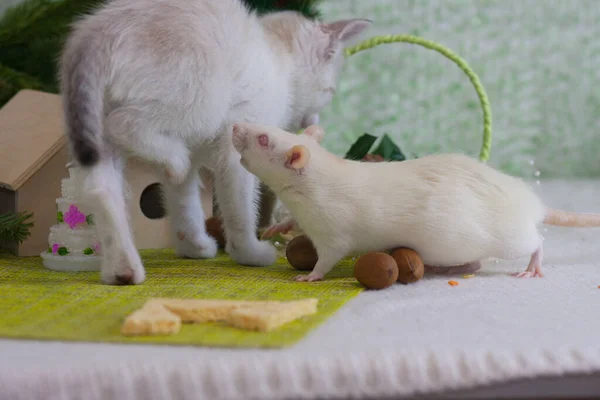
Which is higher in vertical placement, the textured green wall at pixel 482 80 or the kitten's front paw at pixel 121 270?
the textured green wall at pixel 482 80

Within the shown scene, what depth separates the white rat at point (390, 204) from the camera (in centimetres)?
148

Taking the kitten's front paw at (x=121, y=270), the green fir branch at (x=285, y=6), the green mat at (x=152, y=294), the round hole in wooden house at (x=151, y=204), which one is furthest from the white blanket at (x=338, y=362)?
the green fir branch at (x=285, y=6)

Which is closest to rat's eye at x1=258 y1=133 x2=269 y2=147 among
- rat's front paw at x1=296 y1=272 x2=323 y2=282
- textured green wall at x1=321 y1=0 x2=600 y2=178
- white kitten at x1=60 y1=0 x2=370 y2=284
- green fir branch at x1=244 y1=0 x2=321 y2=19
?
white kitten at x1=60 y1=0 x2=370 y2=284

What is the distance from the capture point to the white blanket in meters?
0.91

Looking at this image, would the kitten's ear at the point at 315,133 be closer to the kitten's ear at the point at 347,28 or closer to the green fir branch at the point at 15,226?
the kitten's ear at the point at 347,28

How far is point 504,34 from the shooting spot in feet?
10.2

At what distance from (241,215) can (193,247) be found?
21cm

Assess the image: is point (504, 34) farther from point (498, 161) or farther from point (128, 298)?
point (128, 298)

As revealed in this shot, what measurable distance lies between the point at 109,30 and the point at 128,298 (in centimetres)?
56

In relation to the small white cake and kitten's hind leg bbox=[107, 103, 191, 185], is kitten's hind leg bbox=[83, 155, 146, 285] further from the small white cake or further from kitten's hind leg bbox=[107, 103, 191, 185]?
the small white cake

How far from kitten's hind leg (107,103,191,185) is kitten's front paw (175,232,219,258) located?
40cm

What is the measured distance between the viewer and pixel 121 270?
1460 mm

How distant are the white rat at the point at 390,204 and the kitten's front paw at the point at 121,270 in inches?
12.7

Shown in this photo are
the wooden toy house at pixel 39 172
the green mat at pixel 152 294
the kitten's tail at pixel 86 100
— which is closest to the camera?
the green mat at pixel 152 294
